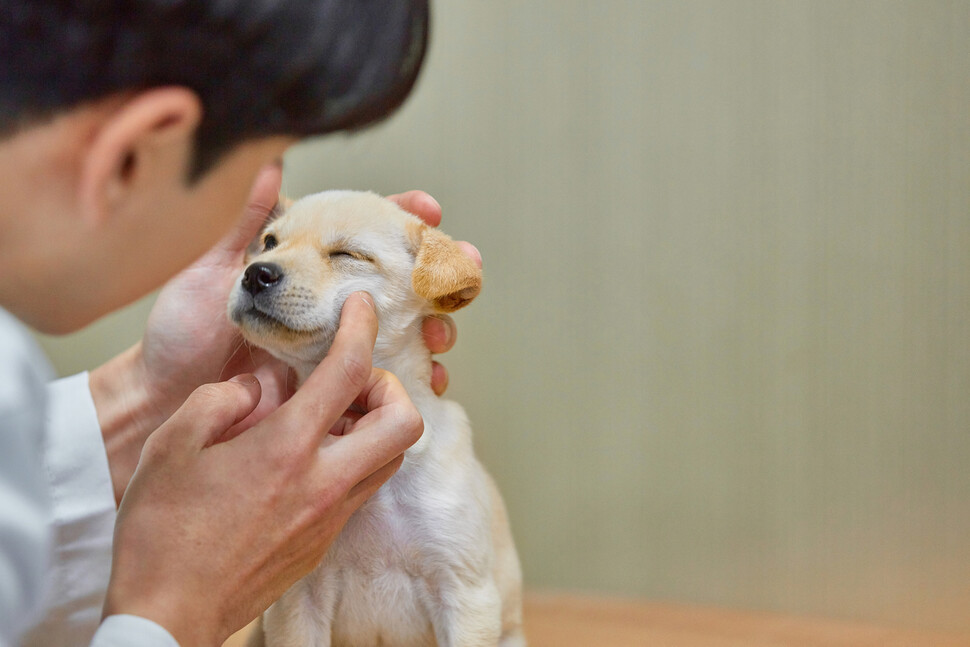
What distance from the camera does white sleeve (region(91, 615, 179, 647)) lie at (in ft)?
1.88

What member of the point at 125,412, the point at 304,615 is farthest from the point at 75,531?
the point at 304,615

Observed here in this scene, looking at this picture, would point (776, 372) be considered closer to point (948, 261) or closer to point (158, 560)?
point (948, 261)

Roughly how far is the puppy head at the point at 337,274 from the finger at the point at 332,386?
0.32 feet

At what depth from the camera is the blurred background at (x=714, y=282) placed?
1.19 meters

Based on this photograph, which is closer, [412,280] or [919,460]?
[412,280]

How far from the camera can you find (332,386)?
2.32 ft

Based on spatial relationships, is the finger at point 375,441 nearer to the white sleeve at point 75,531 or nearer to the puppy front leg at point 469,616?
the puppy front leg at point 469,616

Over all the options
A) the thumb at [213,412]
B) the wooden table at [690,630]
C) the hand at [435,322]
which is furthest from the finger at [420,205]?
the wooden table at [690,630]

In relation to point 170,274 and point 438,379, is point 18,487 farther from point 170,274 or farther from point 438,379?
point 438,379

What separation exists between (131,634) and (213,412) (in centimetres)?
21

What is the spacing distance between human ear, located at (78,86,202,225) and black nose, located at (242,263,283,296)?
335 mm

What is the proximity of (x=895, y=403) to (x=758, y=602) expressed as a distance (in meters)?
0.41

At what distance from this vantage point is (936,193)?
3.85 feet

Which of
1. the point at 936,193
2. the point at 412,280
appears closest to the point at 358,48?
the point at 412,280
